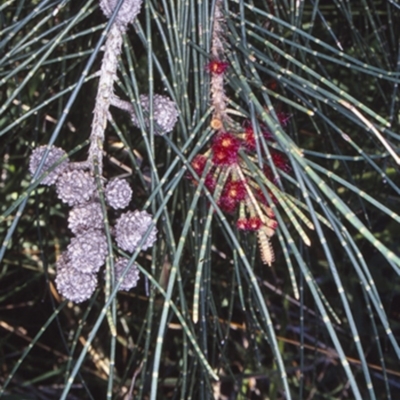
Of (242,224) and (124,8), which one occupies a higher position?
(124,8)

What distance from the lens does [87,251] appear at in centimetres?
49

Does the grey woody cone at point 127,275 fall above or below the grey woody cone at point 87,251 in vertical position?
below

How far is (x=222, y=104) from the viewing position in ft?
1.83

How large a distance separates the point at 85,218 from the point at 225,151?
121 millimetres

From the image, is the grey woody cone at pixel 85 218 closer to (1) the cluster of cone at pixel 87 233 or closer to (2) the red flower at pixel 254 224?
(1) the cluster of cone at pixel 87 233

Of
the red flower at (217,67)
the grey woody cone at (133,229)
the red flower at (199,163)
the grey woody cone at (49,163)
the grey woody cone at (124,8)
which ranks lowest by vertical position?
the grey woody cone at (133,229)

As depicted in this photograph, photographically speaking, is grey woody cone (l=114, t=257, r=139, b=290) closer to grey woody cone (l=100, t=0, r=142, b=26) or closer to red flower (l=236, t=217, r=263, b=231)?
red flower (l=236, t=217, r=263, b=231)

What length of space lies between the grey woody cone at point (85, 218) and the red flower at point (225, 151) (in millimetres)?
101

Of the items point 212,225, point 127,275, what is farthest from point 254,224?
point 212,225

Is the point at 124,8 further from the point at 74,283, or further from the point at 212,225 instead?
the point at 212,225

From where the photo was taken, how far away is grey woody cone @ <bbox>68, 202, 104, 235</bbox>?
1.68ft

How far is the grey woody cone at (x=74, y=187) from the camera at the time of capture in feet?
1.68

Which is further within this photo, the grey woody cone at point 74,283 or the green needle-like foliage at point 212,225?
the green needle-like foliage at point 212,225

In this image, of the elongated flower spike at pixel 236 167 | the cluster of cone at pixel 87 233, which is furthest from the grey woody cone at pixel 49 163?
the elongated flower spike at pixel 236 167
